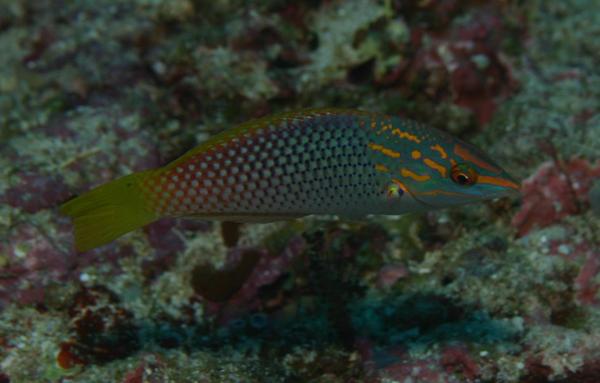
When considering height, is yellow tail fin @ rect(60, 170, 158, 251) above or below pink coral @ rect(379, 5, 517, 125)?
below

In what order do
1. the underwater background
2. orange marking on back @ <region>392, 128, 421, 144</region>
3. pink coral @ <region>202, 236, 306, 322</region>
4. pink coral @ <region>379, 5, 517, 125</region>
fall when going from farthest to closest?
pink coral @ <region>379, 5, 517, 125</region>, pink coral @ <region>202, 236, 306, 322</region>, the underwater background, orange marking on back @ <region>392, 128, 421, 144</region>

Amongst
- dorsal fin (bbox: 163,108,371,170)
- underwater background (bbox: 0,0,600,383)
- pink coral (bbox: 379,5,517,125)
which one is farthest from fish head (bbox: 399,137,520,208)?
pink coral (bbox: 379,5,517,125)

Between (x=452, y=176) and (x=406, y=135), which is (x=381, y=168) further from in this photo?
(x=452, y=176)

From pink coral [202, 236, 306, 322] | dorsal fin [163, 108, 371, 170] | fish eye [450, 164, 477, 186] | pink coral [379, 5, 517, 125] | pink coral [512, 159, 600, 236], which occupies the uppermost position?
pink coral [379, 5, 517, 125]

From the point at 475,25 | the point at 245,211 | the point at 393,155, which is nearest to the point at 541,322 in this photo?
the point at 393,155

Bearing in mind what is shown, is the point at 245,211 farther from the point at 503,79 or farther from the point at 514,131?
the point at 503,79

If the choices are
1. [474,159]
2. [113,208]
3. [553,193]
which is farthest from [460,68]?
[113,208]

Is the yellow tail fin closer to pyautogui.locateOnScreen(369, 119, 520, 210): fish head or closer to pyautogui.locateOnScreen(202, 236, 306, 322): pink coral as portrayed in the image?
pyautogui.locateOnScreen(369, 119, 520, 210): fish head
